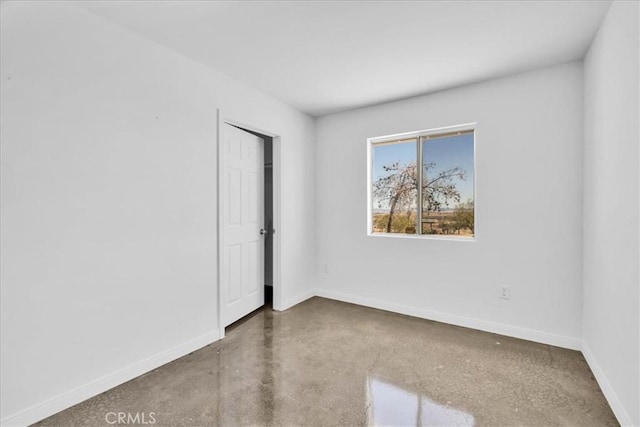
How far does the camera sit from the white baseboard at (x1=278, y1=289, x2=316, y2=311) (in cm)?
362

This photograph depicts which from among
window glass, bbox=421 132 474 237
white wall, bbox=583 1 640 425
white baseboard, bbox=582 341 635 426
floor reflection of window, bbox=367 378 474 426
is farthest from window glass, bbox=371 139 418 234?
floor reflection of window, bbox=367 378 474 426

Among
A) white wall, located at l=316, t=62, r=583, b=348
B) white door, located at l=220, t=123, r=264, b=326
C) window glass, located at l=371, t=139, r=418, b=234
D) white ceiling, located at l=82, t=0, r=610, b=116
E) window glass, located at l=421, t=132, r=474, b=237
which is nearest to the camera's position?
white ceiling, located at l=82, t=0, r=610, b=116

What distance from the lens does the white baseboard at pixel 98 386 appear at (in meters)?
1.67

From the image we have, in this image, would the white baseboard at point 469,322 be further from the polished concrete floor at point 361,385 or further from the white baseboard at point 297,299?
the white baseboard at point 297,299

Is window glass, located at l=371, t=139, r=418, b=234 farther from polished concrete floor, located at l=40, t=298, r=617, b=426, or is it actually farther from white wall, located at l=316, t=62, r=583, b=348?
polished concrete floor, located at l=40, t=298, r=617, b=426

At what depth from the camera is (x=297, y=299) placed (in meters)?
3.83

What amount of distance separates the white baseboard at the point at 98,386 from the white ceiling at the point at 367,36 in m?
2.39

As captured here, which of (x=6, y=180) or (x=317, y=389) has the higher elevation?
(x=6, y=180)

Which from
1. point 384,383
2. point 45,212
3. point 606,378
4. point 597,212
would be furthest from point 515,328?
point 45,212

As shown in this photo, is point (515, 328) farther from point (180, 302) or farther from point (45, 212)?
point (45, 212)

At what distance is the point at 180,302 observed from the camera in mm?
2469

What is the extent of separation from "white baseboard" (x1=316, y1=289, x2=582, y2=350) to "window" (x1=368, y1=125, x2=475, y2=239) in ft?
2.78

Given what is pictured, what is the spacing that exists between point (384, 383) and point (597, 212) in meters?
1.96

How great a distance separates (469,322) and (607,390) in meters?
1.20
